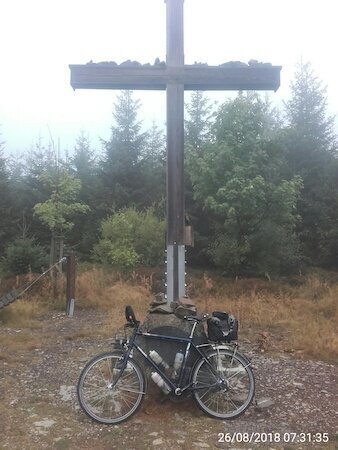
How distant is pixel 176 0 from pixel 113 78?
1.22 m

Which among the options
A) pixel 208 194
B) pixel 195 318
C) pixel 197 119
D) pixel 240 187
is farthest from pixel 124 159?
pixel 195 318

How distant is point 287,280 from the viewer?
17.6 m

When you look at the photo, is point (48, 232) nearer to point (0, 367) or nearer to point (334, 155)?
point (334, 155)

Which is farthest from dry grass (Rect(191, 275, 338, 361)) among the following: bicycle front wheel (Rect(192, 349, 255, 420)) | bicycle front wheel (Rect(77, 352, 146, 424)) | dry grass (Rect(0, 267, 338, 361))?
bicycle front wheel (Rect(77, 352, 146, 424))

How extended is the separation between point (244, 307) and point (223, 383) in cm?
530

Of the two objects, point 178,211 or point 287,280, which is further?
point 287,280

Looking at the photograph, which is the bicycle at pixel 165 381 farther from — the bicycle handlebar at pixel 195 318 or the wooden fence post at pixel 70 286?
the wooden fence post at pixel 70 286

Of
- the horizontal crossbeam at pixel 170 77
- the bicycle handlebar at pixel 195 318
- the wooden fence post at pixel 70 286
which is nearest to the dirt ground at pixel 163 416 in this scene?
the bicycle handlebar at pixel 195 318

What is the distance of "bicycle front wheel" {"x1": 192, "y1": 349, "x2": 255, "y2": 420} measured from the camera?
4367mm

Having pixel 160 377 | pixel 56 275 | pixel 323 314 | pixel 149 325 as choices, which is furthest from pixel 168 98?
pixel 56 275

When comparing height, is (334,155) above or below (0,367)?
above

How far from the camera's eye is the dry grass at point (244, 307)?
7.26 m

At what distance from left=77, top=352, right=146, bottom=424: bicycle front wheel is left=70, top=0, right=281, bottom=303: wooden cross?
1.30 metres

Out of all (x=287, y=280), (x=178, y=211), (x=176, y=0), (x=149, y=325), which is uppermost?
(x=176, y=0)
